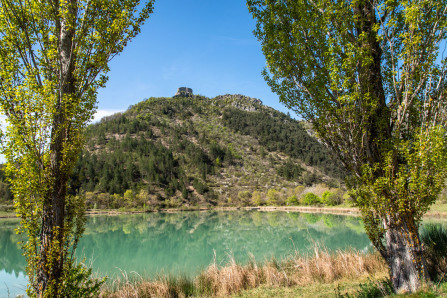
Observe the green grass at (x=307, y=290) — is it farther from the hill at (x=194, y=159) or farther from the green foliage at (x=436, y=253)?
the hill at (x=194, y=159)

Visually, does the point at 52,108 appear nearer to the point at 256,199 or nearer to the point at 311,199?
the point at 311,199

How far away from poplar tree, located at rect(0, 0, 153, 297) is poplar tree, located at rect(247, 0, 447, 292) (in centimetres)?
422

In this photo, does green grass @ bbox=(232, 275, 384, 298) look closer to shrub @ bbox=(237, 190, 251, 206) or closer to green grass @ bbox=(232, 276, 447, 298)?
green grass @ bbox=(232, 276, 447, 298)

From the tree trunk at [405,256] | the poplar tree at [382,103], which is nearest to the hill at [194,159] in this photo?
the poplar tree at [382,103]

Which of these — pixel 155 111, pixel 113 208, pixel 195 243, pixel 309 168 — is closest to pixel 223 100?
pixel 155 111

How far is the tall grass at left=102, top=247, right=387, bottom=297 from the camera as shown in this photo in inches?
284

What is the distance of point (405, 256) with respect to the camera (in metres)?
5.23

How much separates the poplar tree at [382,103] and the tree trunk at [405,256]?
2 centimetres

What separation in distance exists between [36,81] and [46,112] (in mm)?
694

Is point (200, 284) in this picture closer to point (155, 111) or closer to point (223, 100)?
point (155, 111)

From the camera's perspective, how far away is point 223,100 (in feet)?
616

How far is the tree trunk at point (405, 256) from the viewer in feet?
16.8

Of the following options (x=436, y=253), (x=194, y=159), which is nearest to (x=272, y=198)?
(x=194, y=159)

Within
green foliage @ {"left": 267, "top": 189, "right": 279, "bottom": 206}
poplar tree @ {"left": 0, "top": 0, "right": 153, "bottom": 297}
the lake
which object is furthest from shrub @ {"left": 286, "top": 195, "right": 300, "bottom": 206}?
poplar tree @ {"left": 0, "top": 0, "right": 153, "bottom": 297}
